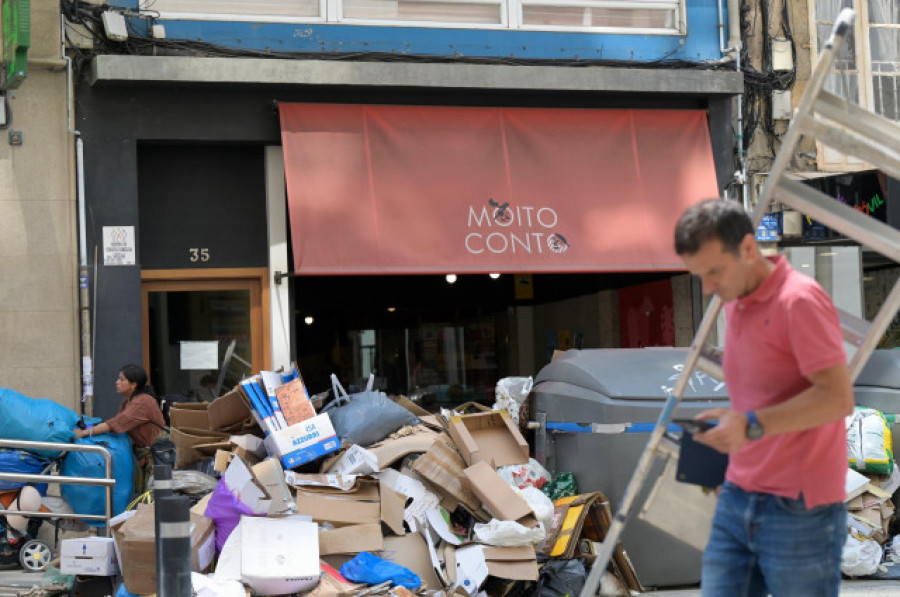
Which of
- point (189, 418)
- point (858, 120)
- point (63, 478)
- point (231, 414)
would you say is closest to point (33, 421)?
point (63, 478)

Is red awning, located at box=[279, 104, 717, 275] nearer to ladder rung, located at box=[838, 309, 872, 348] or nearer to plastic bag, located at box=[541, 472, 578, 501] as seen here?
plastic bag, located at box=[541, 472, 578, 501]

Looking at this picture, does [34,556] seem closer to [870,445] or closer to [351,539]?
[351,539]

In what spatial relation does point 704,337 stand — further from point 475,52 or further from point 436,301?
point 436,301

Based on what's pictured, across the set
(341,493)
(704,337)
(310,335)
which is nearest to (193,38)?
(310,335)

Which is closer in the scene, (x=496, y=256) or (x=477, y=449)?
(x=477, y=449)

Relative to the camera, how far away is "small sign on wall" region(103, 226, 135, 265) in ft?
35.6

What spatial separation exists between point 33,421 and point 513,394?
3717 millimetres

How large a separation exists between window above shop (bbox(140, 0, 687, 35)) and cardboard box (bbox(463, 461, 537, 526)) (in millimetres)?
5477

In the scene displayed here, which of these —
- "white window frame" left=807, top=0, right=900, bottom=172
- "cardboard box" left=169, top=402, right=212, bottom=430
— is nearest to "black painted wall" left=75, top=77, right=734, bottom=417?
"cardboard box" left=169, top=402, right=212, bottom=430

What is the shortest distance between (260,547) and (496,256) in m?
5.23

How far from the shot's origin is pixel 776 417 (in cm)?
315

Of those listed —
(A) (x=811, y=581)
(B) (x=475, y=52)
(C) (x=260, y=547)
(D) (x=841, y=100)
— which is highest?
(B) (x=475, y=52)

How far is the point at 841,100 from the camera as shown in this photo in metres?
3.65

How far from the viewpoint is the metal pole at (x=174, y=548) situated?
5891 millimetres
